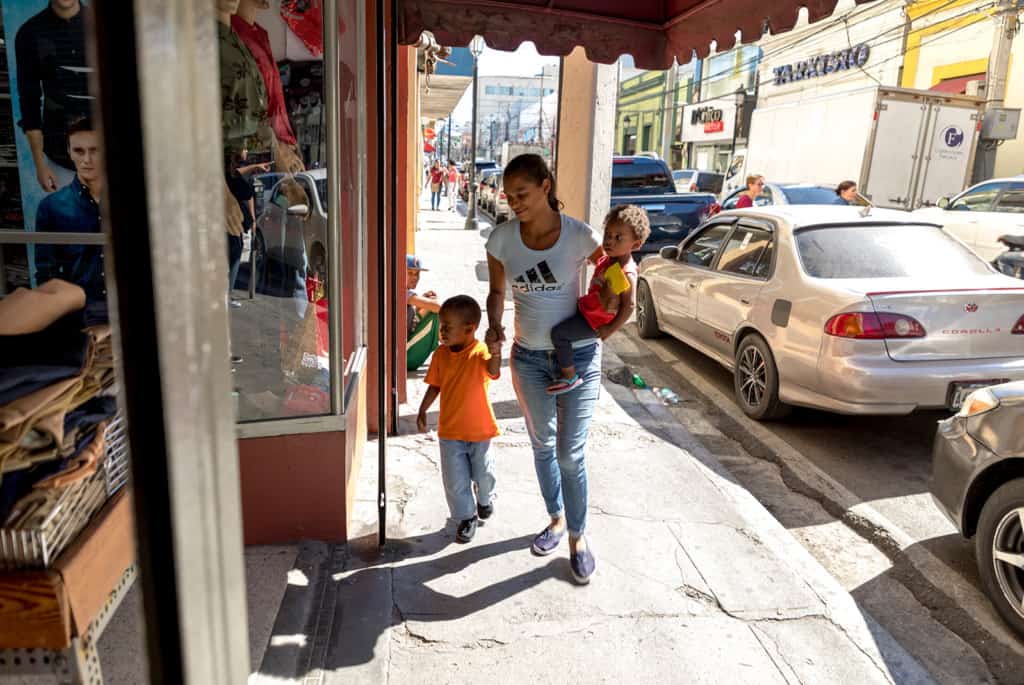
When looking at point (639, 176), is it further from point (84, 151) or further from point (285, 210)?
point (84, 151)

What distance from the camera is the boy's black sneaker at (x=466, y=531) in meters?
3.67

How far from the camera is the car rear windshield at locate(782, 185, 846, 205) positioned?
11.8 meters

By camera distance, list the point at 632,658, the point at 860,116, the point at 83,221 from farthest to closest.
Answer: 1. the point at 860,116
2. the point at 83,221
3. the point at 632,658

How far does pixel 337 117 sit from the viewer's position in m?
3.62

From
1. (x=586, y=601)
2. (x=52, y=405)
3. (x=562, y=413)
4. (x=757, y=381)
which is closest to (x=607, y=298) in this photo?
(x=562, y=413)

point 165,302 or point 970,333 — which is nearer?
point 165,302

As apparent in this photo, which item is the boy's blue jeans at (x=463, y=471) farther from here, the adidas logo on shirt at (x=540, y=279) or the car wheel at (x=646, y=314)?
the car wheel at (x=646, y=314)

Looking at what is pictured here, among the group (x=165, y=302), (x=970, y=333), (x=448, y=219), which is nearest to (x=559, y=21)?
(x=970, y=333)

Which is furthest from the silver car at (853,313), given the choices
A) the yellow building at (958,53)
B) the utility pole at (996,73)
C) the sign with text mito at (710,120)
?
the sign with text mito at (710,120)

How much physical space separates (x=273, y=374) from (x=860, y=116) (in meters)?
15.2

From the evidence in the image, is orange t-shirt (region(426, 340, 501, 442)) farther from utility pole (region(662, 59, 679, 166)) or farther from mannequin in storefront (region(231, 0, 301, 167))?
utility pole (region(662, 59, 679, 166))

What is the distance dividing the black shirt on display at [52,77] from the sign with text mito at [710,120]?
35.7 m

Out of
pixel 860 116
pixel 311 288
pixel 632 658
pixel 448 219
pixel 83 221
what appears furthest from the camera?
pixel 448 219

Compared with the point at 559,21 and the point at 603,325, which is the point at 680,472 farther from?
the point at 559,21
